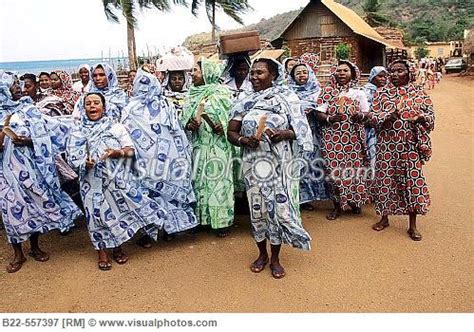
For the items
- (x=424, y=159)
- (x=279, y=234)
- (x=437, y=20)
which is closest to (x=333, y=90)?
(x=424, y=159)

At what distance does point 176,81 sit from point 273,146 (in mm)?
1497

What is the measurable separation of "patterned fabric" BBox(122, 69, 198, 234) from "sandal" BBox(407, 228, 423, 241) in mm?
2061

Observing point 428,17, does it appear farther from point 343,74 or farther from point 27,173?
point 27,173

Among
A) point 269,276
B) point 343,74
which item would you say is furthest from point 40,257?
point 343,74

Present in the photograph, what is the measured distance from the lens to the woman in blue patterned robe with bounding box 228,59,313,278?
3.47 metres

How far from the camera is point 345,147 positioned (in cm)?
486

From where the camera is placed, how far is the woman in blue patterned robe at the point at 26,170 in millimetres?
3893

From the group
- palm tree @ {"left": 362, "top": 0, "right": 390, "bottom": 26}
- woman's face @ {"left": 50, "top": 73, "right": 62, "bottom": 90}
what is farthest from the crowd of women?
palm tree @ {"left": 362, "top": 0, "right": 390, "bottom": 26}

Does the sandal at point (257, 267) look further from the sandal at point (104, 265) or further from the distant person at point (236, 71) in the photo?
the distant person at point (236, 71)

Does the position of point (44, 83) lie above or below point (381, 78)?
above

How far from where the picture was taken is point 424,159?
168 inches

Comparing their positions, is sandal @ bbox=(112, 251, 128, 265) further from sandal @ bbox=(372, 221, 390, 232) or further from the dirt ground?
sandal @ bbox=(372, 221, 390, 232)

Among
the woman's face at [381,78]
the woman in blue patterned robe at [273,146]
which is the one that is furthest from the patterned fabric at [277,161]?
the woman's face at [381,78]
